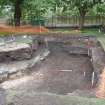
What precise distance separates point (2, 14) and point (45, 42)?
6.59 metres

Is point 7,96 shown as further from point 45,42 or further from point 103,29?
point 103,29

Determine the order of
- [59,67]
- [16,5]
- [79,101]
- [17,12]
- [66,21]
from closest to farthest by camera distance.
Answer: [79,101] < [59,67] < [16,5] < [17,12] < [66,21]

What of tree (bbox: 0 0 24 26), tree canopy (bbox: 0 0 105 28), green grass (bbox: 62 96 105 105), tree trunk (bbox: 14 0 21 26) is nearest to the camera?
green grass (bbox: 62 96 105 105)

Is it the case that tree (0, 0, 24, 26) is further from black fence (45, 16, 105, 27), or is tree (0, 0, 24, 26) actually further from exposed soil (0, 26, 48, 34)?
black fence (45, 16, 105, 27)

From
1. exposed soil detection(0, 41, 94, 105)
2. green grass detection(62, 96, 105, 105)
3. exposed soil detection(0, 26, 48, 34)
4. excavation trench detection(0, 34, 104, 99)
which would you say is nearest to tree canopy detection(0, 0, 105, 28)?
exposed soil detection(0, 26, 48, 34)

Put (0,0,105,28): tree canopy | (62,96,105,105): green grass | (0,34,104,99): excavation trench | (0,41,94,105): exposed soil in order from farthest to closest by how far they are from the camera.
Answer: (0,0,105,28): tree canopy → (0,34,104,99): excavation trench → (0,41,94,105): exposed soil → (62,96,105,105): green grass

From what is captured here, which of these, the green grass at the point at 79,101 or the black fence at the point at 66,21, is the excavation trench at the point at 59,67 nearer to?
the green grass at the point at 79,101

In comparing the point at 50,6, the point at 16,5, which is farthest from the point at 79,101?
the point at 16,5

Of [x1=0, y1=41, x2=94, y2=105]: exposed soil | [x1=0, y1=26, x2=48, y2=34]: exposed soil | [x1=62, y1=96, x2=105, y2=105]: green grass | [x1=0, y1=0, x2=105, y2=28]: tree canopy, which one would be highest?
[x1=0, y1=0, x2=105, y2=28]: tree canopy

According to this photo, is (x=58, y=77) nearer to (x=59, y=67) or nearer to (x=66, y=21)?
(x=59, y=67)

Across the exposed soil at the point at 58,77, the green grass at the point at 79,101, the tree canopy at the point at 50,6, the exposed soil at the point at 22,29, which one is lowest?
the exposed soil at the point at 58,77

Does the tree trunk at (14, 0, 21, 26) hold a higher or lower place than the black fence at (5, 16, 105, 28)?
higher

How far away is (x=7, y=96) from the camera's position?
6.01 metres

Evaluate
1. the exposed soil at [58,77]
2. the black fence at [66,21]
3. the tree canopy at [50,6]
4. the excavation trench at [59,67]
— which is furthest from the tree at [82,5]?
the exposed soil at [58,77]
